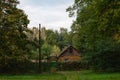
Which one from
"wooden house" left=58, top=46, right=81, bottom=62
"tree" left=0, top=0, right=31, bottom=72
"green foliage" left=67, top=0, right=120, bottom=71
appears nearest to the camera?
"green foliage" left=67, top=0, right=120, bottom=71

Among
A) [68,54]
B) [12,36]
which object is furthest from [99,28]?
[68,54]

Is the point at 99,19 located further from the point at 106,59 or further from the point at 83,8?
the point at 106,59

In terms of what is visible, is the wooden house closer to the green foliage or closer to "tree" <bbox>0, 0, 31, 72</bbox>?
the green foliage

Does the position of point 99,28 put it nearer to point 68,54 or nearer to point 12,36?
point 12,36

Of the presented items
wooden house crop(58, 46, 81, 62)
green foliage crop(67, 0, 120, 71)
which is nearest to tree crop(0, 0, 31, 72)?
green foliage crop(67, 0, 120, 71)

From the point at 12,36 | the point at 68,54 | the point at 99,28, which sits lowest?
the point at 68,54

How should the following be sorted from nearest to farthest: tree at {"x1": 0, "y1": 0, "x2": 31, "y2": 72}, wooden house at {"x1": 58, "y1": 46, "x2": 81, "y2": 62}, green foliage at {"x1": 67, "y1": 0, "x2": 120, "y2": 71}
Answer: green foliage at {"x1": 67, "y1": 0, "x2": 120, "y2": 71} → tree at {"x1": 0, "y1": 0, "x2": 31, "y2": 72} → wooden house at {"x1": 58, "y1": 46, "x2": 81, "y2": 62}

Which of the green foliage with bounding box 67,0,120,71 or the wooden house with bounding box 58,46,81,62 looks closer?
the green foliage with bounding box 67,0,120,71

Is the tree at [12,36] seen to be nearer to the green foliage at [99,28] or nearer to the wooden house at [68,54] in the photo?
the green foliage at [99,28]

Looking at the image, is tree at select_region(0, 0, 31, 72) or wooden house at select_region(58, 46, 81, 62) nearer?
tree at select_region(0, 0, 31, 72)

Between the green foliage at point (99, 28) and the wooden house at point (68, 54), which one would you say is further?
the wooden house at point (68, 54)

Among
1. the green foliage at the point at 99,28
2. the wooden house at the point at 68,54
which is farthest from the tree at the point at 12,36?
the wooden house at the point at 68,54

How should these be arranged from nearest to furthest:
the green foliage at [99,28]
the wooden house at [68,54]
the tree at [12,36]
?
1. the green foliage at [99,28]
2. the tree at [12,36]
3. the wooden house at [68,54]

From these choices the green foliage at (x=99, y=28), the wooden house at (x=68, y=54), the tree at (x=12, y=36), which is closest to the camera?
the green foliage at (x=99, y=28)
